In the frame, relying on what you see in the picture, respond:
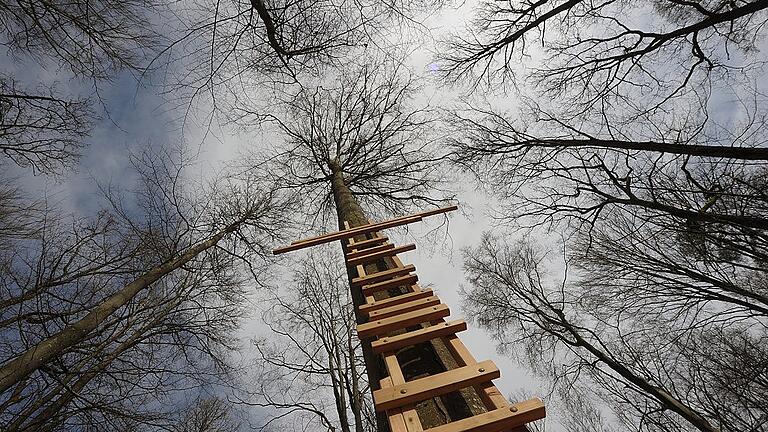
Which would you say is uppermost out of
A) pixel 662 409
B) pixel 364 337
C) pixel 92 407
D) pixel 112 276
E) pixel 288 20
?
pixel 288 20

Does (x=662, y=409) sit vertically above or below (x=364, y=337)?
below

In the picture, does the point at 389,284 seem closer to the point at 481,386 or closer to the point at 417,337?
the point at 417,337

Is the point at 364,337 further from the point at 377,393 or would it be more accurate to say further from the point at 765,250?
the point at 765,250

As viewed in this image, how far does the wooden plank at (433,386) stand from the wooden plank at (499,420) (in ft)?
0.60

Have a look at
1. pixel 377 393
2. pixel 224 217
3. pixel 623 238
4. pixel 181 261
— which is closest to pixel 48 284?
pixel 181 261

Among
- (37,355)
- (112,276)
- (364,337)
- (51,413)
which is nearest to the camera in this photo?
(364,337)

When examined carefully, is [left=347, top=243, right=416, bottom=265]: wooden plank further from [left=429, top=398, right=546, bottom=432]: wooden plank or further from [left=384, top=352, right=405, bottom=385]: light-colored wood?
[left=429, top=398, right=546, bottom=432]: wooden plank

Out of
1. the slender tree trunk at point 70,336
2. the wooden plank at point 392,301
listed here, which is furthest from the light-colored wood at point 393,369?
the slender tree trunk at point 70,336

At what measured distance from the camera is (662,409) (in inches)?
226

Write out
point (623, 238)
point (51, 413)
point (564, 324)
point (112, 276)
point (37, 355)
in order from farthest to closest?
point (564, 324)
point (623, 238)
point (112, 276)
point (51, 413)
point (37, 355)

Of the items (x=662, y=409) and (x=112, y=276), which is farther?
(x=662, y=409)

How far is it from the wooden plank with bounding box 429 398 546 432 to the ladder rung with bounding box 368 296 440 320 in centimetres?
101

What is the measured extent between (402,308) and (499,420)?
106 cm

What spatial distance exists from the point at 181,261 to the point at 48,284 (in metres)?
2.00
